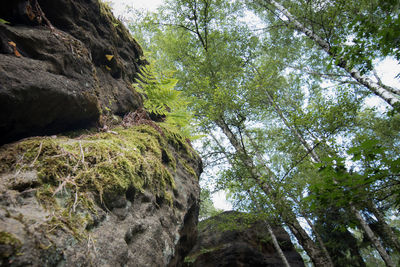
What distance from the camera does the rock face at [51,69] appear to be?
6.40 feet

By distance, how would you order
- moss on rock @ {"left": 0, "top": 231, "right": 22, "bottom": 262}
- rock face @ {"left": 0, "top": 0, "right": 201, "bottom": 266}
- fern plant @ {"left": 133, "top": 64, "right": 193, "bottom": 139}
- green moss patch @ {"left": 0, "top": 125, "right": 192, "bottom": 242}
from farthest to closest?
fern plant @ {"left": 133, "top": 64, "right": 193, "bottom": 139}
green moss patch @ {"left": 0, "top": 125, "right": 192, "bottom": 242}
rock face @ {"left": 0, "top": 0, "right": 201, "bottom": 266}
moss on rock @ {"left": 0, "top": 231, "right": 22, "bottom": 262}

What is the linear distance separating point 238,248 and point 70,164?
8104 millimetres

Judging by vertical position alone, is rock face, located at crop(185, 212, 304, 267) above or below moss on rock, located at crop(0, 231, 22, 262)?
above

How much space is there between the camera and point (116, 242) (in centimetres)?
174

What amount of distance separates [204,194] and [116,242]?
25.3ft

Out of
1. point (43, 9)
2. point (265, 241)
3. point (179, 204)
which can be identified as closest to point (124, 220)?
point (179, 204)

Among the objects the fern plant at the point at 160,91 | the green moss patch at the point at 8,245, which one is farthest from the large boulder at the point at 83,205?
the fern plant at the point at 160,91

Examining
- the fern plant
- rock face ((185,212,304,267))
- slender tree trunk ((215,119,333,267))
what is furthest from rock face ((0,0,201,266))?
rock face ((185,212,304,267))

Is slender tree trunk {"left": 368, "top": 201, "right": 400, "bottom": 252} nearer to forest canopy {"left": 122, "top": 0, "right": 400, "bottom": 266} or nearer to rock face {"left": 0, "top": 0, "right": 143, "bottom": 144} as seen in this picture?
forest canopy {"left": 122, "top": 0, "right": 400, "bottom": 266}

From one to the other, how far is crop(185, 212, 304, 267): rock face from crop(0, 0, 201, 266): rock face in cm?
490

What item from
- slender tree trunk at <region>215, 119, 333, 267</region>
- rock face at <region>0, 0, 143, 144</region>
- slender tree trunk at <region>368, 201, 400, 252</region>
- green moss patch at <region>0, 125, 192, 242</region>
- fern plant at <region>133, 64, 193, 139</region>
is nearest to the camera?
green moss patch at <region>0, 125, 192, 242</region>

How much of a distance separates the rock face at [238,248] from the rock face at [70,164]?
4.90 meters

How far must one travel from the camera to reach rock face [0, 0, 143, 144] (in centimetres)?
195

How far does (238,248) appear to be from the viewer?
808 cm
